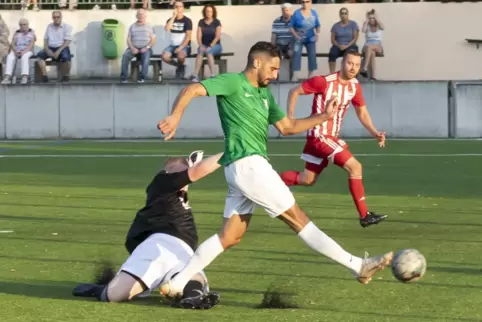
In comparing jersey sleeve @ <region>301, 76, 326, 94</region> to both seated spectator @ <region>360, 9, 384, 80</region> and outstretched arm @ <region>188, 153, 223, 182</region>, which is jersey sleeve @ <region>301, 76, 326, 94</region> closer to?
outstretched arm @ <region>188, 153, 223, 182</region>

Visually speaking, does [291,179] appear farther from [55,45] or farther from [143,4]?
[143,4]

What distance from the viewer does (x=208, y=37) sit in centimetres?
2830

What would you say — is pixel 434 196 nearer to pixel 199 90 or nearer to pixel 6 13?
pixel 199 90

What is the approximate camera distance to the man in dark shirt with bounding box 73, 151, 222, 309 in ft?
→ 28.3

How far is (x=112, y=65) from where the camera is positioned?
34.9 metres

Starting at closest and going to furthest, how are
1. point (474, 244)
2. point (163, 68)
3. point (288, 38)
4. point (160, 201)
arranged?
point (160, 201), point (474, 244), point (288, 38), point (163, 68)

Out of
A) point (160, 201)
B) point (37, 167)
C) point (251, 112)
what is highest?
point (251, 112)

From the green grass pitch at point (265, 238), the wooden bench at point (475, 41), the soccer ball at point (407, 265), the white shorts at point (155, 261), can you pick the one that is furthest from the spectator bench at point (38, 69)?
the soccer ball at point (407, 265)

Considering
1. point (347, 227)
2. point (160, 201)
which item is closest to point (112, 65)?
point (347, 227)

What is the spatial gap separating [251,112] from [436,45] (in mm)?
25508

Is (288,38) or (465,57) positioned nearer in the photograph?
(288,38)

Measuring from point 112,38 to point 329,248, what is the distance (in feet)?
87.9

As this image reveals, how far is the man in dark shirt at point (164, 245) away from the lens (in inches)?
339

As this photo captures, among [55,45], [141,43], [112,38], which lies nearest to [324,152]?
[141,43]
